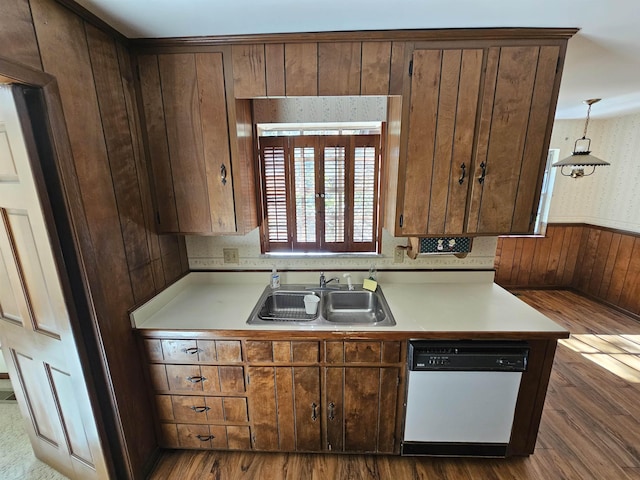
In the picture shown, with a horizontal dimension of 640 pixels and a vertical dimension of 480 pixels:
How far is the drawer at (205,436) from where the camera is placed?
161 cm

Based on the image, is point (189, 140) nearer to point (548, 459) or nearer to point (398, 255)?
point (398, 255)

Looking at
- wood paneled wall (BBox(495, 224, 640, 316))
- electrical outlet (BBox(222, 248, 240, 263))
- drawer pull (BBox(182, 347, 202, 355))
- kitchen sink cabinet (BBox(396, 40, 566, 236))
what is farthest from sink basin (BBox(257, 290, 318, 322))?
wood paneled wall (BBox(495, 224, 640, 316))

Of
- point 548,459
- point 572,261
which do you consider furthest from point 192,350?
point 572,261

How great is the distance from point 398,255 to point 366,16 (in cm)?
144

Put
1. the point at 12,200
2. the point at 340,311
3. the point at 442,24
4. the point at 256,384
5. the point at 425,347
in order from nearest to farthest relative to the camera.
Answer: the point at 12,200, the point at 442,24, the point at 425,347, the point at 256,384, the point at 340,311

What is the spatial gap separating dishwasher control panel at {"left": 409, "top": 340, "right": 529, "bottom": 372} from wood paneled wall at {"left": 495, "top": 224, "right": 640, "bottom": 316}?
3.05 metres

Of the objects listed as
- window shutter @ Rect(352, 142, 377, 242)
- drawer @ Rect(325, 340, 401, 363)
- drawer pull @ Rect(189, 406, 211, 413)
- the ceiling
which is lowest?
drawer pull @ Rect(189, 406, 211, 413)

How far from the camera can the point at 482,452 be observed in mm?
1571

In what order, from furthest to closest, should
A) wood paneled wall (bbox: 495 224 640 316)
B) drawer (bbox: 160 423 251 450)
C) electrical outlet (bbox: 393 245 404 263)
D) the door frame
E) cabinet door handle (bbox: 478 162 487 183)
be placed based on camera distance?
wood paneled wall (bbox: 495 224 640 316), electrical outlet (bbox: 393 245 404 263), drawer (bbox: 160 423 251 450), cabinet door handle (bbox: 478 162 487 183), the door frame

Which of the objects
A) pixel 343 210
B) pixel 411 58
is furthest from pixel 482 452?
pixel 411 58

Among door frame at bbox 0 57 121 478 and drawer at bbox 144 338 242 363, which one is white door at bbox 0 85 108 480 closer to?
door frame at bbox 0 57 121 478

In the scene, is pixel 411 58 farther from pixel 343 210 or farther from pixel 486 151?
pixel 343 210

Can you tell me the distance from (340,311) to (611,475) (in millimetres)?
1808

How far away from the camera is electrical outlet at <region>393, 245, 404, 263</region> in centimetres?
200
